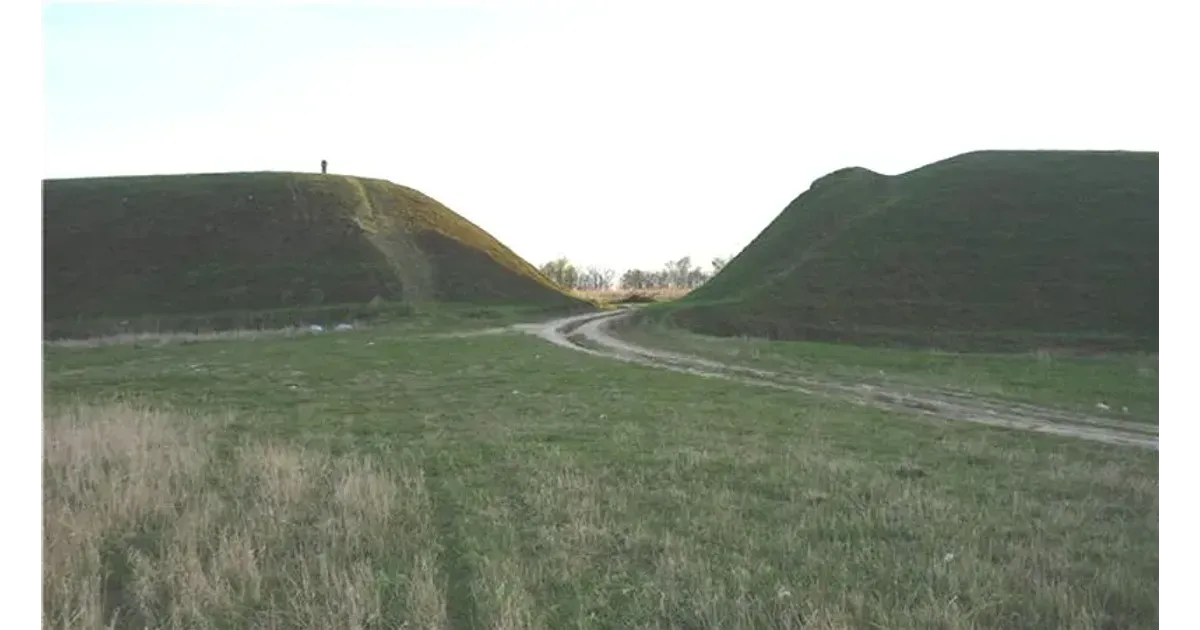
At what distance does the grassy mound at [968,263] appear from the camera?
4978cm

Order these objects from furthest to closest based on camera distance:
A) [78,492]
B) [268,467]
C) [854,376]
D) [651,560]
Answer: [854,376], [268,467], [78,492], [651,560]

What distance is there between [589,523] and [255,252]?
244 ft

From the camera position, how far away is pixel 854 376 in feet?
83.7

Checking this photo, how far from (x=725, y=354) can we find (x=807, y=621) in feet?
89.7

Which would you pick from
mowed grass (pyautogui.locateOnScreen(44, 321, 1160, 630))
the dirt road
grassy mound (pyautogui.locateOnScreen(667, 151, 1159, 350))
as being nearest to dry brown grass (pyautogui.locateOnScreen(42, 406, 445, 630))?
mowed grass (pyautogui.locateOnScreen(44, 321, 1160, 630))

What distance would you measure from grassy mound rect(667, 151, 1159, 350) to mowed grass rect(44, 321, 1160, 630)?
35.9 metres

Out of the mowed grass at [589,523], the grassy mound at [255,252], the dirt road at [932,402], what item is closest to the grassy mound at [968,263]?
the dirt road at [932,402]

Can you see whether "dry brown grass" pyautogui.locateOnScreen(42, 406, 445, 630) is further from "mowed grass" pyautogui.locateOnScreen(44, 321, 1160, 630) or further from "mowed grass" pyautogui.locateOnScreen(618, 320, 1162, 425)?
"mowed grass" pyautogui.locateOnScreen(618, 320, 1162, 425)

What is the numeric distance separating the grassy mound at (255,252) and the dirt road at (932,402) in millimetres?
38588

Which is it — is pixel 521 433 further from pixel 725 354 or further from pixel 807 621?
pixel 725 354

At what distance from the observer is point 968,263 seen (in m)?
59.5

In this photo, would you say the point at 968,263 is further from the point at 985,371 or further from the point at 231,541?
the point at 231,541
